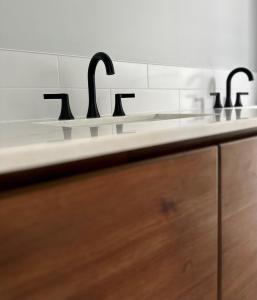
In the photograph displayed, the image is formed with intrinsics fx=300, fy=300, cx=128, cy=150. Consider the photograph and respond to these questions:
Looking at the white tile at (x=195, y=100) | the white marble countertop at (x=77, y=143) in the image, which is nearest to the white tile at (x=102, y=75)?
the white tile at (x=195, y=100)

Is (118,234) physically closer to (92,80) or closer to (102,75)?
(92,80)

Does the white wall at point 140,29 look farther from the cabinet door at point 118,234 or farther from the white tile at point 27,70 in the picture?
the cabinet door at point 118,234

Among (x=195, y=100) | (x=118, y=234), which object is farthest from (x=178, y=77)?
(x=118, y=234)

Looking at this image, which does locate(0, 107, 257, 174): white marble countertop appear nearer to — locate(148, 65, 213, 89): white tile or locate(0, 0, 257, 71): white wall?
locate(0, 0, 257, 71): white wall

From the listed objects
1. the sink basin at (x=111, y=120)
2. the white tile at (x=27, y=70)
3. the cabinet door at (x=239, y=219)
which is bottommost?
the cabinet door at (x=239, y=219)

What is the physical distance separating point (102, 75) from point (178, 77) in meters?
0.41

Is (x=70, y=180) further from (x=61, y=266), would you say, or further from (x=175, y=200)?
(x=175, y=200)

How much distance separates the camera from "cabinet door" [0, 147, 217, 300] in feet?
1.09

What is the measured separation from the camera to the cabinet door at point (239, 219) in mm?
619

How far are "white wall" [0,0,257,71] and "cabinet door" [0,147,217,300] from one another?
0.55m

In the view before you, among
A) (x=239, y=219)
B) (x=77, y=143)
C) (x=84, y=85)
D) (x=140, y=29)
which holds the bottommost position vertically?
(x=239, y=219)

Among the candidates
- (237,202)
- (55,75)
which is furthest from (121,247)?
(55,75)

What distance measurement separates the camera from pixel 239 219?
0.66 m

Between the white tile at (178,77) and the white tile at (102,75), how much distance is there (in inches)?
2.2
